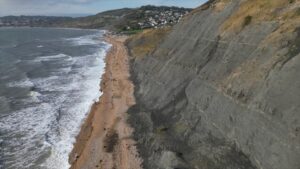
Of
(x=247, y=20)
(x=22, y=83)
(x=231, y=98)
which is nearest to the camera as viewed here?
(x=231, y=98)

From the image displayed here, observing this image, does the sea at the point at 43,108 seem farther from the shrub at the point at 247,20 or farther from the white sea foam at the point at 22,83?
the shrub at the point at 247,20

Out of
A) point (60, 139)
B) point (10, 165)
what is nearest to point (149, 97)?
point (60, 139)

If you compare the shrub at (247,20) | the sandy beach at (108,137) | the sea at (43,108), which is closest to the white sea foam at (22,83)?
the sea at (43,108)

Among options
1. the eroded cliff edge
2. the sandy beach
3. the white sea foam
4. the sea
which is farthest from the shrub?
the white sea foam

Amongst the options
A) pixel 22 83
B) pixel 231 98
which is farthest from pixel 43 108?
pixel 231 98

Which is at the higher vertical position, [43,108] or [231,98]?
[231,98]

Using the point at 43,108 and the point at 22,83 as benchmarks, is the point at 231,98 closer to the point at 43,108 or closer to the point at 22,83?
the point at 43,108
